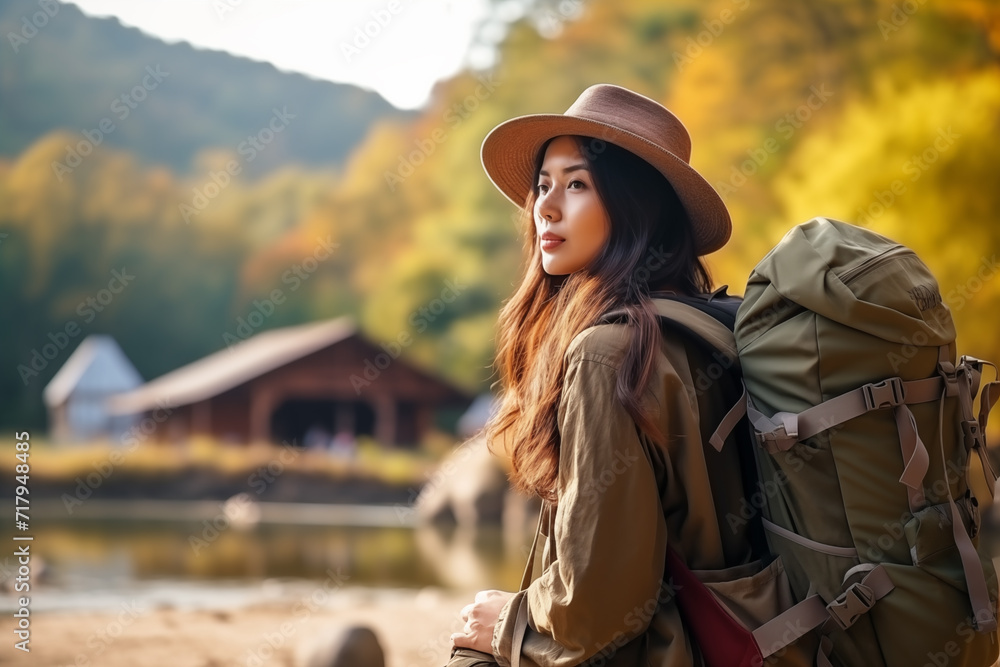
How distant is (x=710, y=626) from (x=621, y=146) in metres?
0.86

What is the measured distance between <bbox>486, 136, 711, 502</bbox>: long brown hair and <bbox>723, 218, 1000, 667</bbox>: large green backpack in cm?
24

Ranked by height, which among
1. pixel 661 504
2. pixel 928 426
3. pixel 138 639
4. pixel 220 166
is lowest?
pixel 138 639

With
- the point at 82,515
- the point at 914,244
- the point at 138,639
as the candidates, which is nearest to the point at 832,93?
the point at 914,244

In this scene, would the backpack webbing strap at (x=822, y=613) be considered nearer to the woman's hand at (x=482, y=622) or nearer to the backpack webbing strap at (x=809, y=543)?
the backpack webbing strap at (x=809, y=543)

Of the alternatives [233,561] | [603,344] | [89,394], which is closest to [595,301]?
[603,344]

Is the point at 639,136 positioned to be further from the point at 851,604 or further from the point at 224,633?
the point at 224,633

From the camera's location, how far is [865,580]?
1.48 meters

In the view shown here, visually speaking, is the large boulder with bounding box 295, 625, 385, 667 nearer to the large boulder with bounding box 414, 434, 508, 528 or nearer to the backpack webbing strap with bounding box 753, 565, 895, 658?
the backpack webbing strap with bounding box 753, 565, 895, 658

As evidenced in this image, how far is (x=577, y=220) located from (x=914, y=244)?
380 inches

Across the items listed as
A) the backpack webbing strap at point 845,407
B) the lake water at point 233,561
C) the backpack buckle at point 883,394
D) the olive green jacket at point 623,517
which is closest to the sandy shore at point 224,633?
the lake water at point 233,561

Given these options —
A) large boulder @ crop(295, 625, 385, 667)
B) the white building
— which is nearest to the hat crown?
large boulder @ crop(295, 625, 385, 667)

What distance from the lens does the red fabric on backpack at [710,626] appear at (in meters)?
1.50

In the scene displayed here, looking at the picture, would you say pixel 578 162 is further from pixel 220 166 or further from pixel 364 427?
pixel 220 166

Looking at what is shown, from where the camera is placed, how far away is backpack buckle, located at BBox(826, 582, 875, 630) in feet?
4.87
